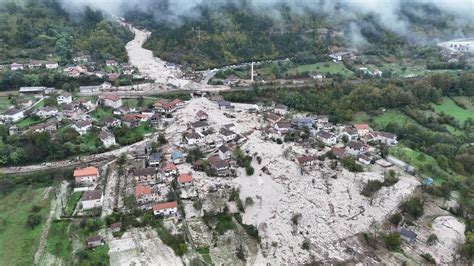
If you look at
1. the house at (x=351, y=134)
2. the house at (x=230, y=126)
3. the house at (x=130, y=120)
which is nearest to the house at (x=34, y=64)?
the house at (x=130, y=120)

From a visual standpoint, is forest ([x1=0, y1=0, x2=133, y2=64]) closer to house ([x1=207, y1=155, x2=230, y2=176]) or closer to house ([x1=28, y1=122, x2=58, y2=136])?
house ([x1=28, y1=122, x2=58, y2=136])

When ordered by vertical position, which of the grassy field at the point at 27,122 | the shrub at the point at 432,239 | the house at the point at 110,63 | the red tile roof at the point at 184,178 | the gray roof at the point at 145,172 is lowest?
the shrub at the point at 432,239

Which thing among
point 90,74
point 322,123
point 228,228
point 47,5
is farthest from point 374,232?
point 47,5

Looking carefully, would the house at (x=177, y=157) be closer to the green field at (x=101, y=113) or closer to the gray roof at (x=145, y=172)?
the gray roof at (x=145, y=172)

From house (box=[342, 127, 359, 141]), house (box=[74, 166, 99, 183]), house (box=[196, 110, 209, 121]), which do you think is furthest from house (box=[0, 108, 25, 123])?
house (box=[342, 127, 359, 141])

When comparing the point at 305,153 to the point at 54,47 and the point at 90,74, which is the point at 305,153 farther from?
the point at 54,47
